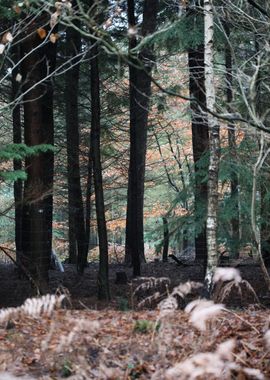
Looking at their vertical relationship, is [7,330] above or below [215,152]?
below

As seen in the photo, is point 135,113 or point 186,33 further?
point 135,113

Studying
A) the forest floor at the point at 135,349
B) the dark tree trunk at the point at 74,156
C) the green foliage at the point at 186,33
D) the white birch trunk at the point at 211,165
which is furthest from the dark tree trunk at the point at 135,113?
the forest floor at the point at 135,349

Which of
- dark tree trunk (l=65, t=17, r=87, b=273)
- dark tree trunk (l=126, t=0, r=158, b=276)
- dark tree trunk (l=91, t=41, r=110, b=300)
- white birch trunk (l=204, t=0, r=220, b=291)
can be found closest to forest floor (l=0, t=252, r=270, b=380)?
white birch trunk (l=204, t=0, r=220, b=291)

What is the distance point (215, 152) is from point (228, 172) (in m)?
2.33

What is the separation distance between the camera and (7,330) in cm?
522

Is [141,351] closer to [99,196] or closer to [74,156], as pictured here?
[99,196]

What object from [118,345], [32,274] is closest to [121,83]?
[32,274]

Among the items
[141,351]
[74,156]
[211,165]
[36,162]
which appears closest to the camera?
[141,351]

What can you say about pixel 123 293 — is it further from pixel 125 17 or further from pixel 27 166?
pixel 125 17

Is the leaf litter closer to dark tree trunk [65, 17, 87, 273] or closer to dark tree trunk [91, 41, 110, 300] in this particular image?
dark tree trunk [91, 41, 110, 300]

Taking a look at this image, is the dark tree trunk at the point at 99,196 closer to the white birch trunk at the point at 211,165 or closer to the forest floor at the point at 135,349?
the white birch trunk at the point at 211,165

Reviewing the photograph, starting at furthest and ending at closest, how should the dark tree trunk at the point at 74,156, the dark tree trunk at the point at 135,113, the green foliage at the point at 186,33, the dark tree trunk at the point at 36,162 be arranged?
the dark tree trunk at the point at 74,156 → the dark tree trunk at the point at 135,113 → the green foliage at the point at 186,33 → the dark tree trunk at the point at 36,162

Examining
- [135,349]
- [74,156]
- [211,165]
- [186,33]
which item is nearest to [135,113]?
[74,156]

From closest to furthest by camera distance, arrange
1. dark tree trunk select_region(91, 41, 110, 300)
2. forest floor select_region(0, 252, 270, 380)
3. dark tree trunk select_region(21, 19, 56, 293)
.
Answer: forest floor select_region(0, 252, 270, 380), dark tree trunk select_region(21, 19, 56, 293), dark tree trunk select_region(91, 41, 110, 300)
